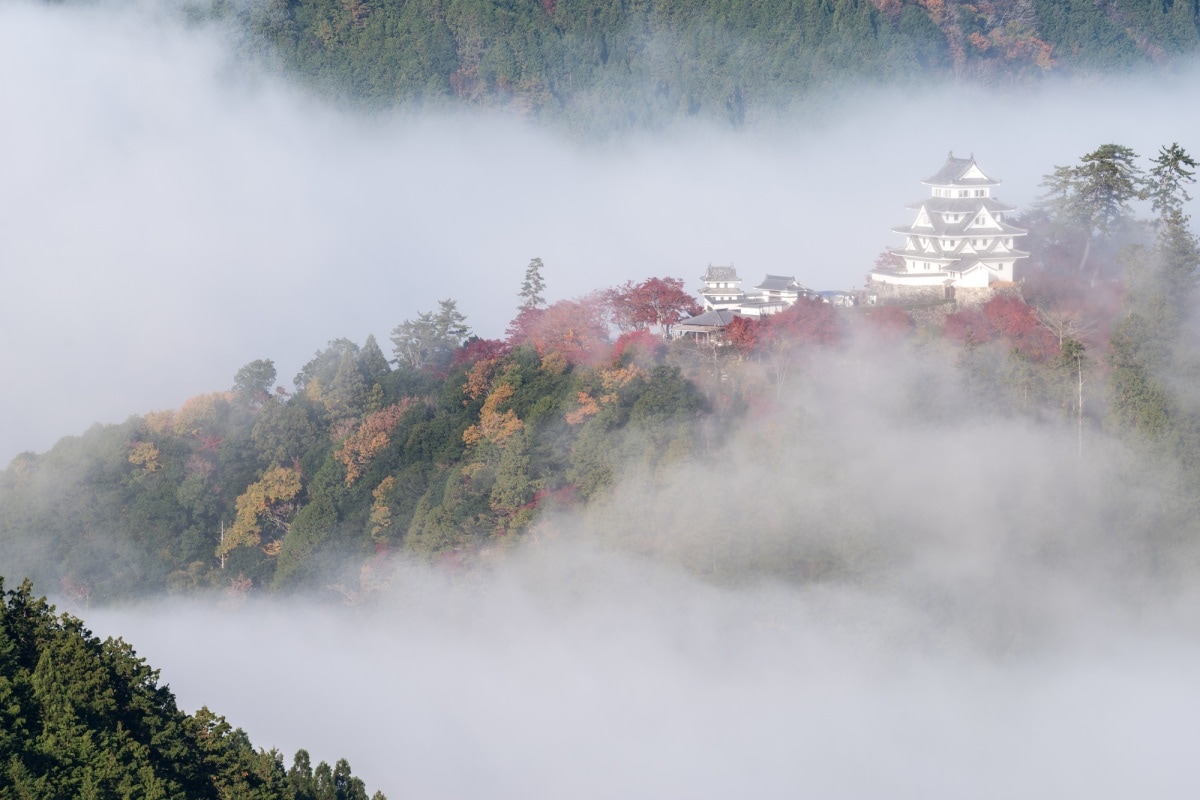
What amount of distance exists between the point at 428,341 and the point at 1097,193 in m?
21.9

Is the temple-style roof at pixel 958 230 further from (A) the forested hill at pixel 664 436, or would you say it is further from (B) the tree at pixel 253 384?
(B) the tree at pixel 253 384

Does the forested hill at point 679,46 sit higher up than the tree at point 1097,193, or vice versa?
the forested hill at point 679,46

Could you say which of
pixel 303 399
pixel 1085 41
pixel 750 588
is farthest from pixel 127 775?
pixel 1085 41

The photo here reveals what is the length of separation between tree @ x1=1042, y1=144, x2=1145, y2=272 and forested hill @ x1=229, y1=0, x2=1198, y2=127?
171 ft

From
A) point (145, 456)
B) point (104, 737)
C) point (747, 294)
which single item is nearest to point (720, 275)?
point (747, 294)

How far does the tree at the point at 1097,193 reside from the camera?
204 ft

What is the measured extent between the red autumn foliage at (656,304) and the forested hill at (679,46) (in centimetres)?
5219

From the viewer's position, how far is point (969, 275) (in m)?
61.8

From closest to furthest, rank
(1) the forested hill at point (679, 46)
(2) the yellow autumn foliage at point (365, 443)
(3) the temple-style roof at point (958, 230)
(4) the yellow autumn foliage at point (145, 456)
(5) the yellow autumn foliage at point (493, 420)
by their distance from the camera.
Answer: (3) the temple-style roof at point (958, 230), (5) the yellow autumn foliage at point (493, 420), (2) the yellow autumn foliage at point (365, 443), (4) the yellow autumn foliage at point (145, 456), (1) the forested hill at point (679, 46)

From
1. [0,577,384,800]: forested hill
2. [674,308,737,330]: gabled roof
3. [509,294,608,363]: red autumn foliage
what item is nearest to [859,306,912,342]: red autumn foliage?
[674,308,737,330]: gabled roof

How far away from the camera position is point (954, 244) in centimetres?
6300

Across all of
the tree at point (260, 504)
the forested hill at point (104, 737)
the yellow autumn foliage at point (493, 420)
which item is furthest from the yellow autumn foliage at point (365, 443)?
the forested hill at point (104, 737)

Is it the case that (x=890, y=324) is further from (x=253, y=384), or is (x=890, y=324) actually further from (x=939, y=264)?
(x=253, y=384)

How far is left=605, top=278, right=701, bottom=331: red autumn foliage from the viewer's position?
64688 mm
